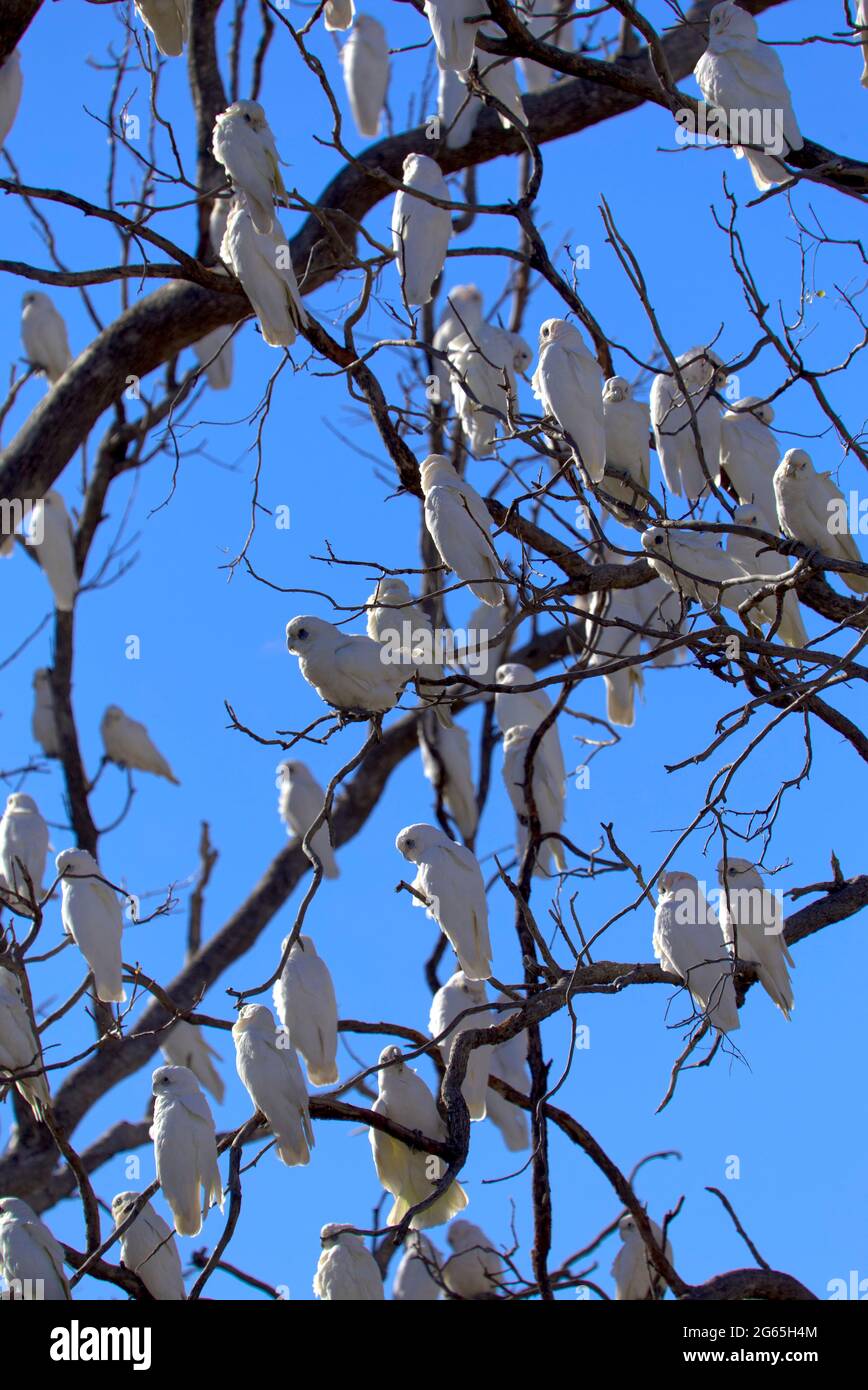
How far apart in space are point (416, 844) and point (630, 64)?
3.54m

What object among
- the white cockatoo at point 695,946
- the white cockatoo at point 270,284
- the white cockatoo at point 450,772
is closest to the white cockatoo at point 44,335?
the white cockatoo at point 450,772

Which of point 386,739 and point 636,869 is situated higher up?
point 386,739

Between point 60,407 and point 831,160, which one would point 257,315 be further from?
point 60,407

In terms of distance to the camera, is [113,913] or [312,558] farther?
[113,913]

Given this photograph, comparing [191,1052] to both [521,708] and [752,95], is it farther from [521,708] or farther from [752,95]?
[752,95]

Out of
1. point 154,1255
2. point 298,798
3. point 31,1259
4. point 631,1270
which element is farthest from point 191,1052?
point 31,1259

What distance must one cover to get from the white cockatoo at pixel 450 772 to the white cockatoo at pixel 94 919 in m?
3.19

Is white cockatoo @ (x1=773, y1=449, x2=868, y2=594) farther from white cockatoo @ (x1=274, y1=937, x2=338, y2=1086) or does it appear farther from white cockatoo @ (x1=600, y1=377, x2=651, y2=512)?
white cockatoo @ (x1=274, y1=937, x2=338, y2=1086)

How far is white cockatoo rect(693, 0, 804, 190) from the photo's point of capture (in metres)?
4.56

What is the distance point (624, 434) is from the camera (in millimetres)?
6023

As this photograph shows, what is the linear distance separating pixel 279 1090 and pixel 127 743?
22.2ft
